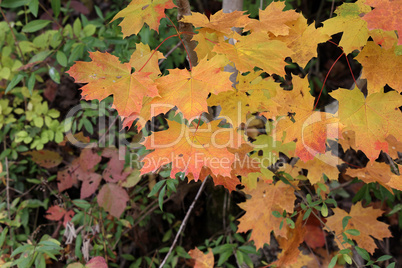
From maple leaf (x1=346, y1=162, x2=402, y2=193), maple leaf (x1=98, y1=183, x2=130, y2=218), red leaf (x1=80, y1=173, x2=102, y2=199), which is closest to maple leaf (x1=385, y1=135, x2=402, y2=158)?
maple leaf (x1=346, y1=162, x2=402, y2=193)

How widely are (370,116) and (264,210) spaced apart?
620 mm

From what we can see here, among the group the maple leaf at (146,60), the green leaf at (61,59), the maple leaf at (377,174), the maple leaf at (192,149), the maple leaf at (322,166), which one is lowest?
the maple leaf at (322,166)

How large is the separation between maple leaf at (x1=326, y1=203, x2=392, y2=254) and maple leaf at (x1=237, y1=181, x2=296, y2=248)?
0.87 ft

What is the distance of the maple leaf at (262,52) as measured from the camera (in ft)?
2.98

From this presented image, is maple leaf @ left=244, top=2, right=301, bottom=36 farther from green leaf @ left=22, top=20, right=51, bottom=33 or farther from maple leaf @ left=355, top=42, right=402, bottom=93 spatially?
green leaf @ left=22, top=20, right=51, bottom=33

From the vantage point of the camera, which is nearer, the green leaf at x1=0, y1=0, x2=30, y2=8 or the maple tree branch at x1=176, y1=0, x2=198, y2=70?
the maple tree branch at x1=176, y1=0, x2=198, y2=70

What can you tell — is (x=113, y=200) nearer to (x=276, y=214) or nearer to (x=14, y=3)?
(x=276, y=214)

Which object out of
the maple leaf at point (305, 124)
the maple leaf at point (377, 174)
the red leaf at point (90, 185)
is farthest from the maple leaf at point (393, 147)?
the red leaf at point (90, 185)

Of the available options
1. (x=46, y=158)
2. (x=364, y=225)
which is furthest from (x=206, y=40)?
(x=46, y=158)

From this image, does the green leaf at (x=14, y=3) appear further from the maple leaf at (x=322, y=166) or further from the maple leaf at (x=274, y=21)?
the maple leaf at (x=322, y=166)

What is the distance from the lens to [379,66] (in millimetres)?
906

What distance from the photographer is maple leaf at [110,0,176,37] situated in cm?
91

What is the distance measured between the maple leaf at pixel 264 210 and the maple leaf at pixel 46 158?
1045 millimetres

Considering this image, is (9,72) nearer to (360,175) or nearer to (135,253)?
(135,253)
